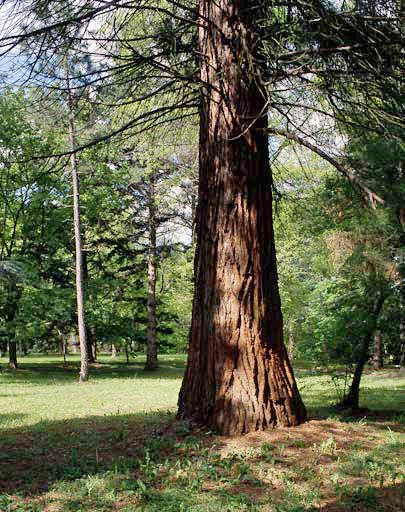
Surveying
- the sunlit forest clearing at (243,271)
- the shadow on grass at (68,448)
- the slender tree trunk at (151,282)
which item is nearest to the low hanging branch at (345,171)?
the sunlit forest clearing at (243,271)

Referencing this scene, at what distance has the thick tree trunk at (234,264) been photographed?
188 inches

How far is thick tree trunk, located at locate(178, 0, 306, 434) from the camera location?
4.77 m

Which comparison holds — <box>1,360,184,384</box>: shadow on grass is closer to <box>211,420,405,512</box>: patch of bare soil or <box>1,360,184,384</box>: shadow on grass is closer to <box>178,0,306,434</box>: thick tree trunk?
<box>178,0,306,434</box>: thick tree trunk

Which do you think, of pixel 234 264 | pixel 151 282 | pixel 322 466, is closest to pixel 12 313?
pixel 151 282

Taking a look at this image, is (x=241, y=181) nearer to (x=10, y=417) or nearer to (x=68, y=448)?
(x=68, y=448)

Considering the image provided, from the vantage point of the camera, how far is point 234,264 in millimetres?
4891

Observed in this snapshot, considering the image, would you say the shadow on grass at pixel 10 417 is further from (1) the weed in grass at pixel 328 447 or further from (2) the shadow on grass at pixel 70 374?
(2) the shadow on grass at pixel 70 374

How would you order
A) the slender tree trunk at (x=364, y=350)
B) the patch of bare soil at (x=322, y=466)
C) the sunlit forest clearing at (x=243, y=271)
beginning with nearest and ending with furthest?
1. the patch of bare soil at (x=322, y=466)
2. the sunlit forest clearing at (x=243, y=271)
3. the slender tree trunk at (x=364, y=350)

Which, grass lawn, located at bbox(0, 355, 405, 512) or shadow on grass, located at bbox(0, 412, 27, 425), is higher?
grass lawn, located at bbox(0, 355, 405, 512)

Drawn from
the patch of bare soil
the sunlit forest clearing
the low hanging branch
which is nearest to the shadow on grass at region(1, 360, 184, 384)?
the sunlit forest clearing

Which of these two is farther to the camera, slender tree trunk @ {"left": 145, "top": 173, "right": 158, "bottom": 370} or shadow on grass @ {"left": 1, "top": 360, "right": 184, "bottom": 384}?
slender tree trunk @ {"left": 145, "top": 173, "right": 158, "bottom": 370}

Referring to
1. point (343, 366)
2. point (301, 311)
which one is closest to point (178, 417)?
point (343, 366)

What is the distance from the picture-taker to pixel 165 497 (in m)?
3.50

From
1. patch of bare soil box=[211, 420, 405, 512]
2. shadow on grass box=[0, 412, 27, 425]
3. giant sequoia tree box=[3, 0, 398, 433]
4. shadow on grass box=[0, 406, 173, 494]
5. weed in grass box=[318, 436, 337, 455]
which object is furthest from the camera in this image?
shadow on grass box=[0, 412, 27, 425]
